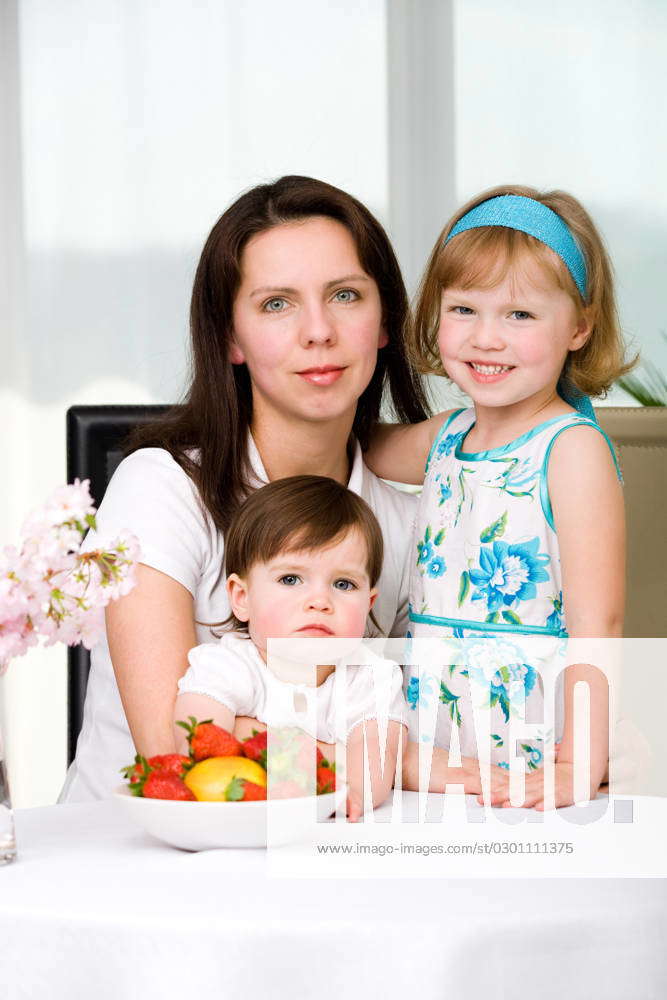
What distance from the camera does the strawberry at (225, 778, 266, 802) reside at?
1.07 m

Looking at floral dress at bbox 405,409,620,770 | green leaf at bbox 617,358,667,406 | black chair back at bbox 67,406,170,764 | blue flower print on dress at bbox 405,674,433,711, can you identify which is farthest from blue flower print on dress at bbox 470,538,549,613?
green leaf at bbox 617,358,667,406

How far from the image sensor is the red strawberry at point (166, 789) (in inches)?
42.8

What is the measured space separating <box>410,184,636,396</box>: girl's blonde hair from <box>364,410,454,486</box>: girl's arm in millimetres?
180

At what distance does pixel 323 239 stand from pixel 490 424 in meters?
0.36

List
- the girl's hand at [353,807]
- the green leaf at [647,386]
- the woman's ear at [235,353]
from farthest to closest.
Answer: the green leaf at [647,386] < the woman's ear at [235,353] < the girl's hand at [353,807]

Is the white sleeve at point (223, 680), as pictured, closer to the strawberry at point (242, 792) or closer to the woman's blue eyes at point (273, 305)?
the strawberry at point (242, 792)

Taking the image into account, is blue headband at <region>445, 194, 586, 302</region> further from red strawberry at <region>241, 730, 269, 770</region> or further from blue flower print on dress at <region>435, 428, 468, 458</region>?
red strawberry at <region>241, 730, 269, 770</region>

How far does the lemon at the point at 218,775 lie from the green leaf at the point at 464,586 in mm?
534

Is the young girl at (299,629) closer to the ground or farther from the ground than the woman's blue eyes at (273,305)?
closer to the ground

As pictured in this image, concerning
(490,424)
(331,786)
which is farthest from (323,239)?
(331,786)

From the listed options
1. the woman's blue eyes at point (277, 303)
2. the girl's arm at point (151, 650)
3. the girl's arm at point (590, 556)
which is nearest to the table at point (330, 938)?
the girl's arm at point (590, 556)
